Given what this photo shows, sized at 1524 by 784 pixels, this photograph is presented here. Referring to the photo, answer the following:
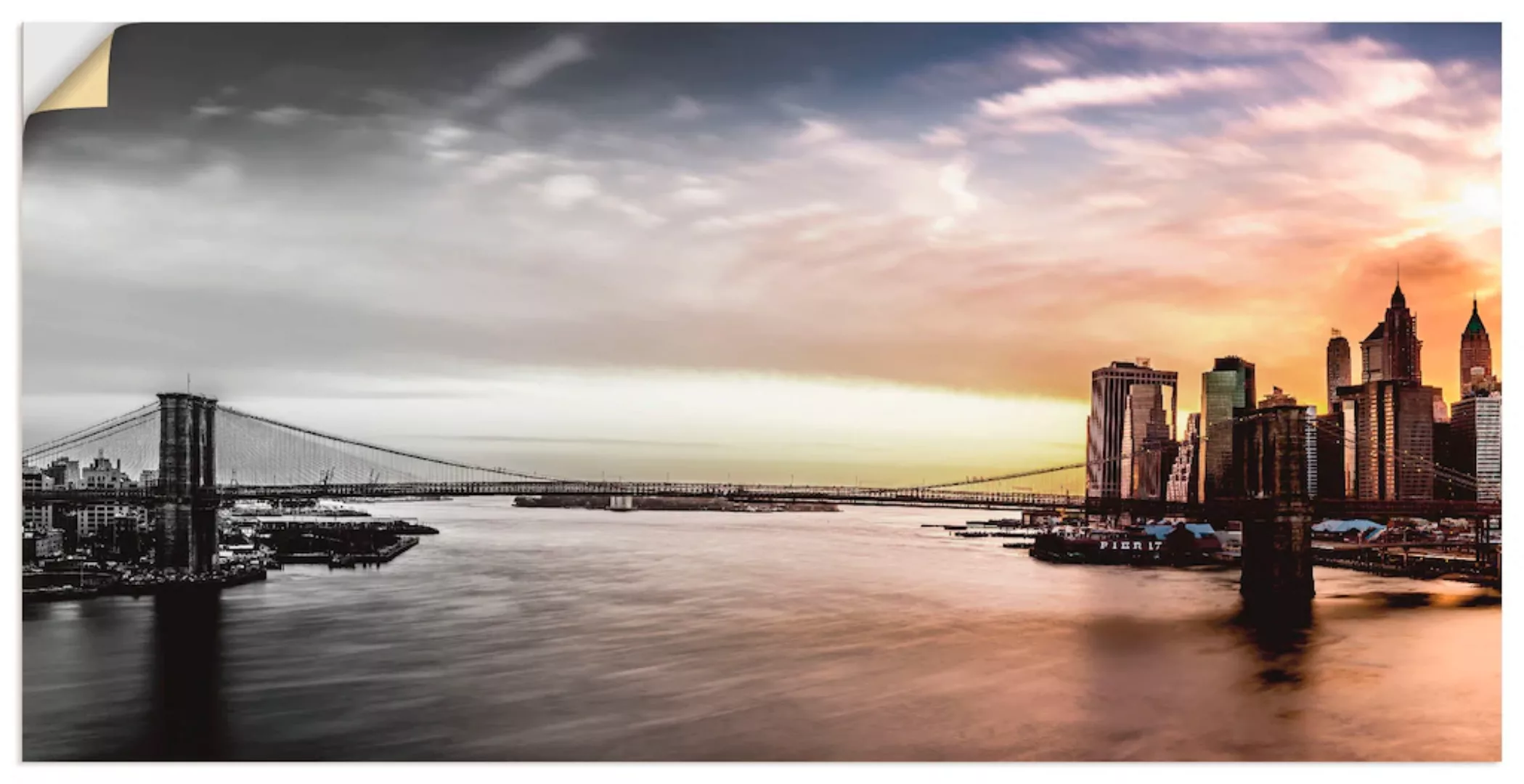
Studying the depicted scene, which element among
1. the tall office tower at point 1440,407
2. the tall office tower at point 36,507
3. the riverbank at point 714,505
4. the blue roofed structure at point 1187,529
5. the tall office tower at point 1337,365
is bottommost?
the blue roofed structure at point 1187,529

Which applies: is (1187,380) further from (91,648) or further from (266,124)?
(91,648)

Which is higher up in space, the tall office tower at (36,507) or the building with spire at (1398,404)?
the building with spire at (1398,404)

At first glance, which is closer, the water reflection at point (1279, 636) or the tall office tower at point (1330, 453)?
the water reflection at point (1279, 636)

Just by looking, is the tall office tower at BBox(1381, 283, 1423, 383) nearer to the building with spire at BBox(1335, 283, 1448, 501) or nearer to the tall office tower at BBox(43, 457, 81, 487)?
the building with spire at BBox(1335, 283, 1448, 501)

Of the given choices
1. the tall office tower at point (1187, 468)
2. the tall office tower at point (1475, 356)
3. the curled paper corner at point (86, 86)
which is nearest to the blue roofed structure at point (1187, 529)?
the tall office tower at point (1187, 468)

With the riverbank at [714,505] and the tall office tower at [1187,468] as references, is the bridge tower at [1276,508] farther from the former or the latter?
the riverbank at [714,505]

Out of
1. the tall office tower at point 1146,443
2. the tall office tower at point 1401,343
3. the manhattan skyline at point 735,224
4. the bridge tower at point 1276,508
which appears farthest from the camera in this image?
the bridge tower at point 1276,508

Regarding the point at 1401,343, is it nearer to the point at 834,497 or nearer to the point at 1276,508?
the point at 1276,508

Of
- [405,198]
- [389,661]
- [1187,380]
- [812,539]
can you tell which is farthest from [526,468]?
[812,539]
